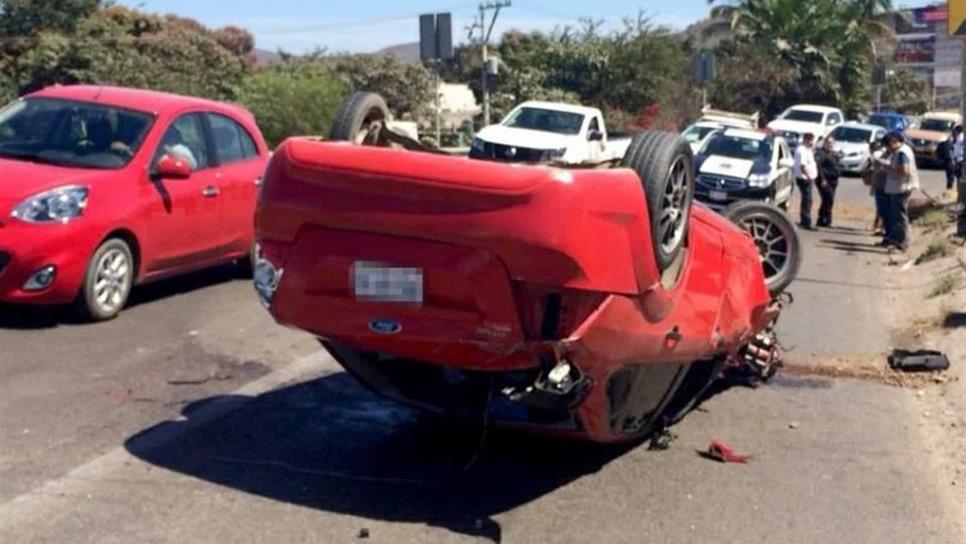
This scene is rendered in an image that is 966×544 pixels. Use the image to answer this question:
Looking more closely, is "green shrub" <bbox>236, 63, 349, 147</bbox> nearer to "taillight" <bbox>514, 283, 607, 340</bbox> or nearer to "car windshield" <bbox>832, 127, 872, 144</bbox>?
"car windshield" <bbox>832, 127, 872, 144</bbox>

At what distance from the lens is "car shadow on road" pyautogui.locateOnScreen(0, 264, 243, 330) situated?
10742 millimetres

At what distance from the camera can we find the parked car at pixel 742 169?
25125 mm

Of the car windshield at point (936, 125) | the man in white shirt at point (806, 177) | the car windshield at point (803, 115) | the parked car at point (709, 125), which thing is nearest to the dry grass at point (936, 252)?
the man in white shirt at point (806, 177)

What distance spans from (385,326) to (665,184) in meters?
1.35

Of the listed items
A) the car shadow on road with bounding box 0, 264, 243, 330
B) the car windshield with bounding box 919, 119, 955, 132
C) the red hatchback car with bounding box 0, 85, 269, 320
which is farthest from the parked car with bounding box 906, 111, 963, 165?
the red hatchback car with bounding box 0, 85, 269, 320

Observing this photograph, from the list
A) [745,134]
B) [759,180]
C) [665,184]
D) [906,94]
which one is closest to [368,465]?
[665,184]

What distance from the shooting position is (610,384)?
680cm

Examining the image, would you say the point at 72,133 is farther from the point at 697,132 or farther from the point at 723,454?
the point at 697,132

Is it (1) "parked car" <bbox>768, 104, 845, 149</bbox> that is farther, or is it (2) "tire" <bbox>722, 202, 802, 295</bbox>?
(1) "parked car" <bbox>768, 104, 845, 149</bbox>

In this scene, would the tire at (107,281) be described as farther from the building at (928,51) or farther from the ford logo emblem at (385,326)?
the building at (928,51)

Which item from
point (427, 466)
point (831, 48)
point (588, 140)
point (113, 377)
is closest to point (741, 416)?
point (427, 466)

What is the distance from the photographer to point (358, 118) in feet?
23.9

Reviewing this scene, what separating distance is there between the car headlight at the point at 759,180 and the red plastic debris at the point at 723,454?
1758 centimetres

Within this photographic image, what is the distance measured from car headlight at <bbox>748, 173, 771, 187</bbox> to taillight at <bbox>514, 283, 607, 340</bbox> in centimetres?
1944
